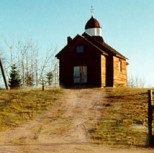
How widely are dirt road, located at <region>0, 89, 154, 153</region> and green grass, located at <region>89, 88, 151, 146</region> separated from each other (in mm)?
613

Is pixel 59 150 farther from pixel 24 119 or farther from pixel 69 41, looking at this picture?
pixel 69 41

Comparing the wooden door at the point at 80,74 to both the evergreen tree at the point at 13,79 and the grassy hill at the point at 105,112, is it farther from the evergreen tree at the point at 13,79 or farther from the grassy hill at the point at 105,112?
the evergreen tree at the point at 13,79

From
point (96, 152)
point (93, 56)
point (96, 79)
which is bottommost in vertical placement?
point (96, 152)

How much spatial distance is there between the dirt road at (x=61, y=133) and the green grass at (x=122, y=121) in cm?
61

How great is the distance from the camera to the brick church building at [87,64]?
42031 millimetres

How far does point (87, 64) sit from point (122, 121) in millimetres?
21206

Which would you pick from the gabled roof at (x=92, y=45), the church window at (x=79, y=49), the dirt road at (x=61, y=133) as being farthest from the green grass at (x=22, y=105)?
the gabled roof at (x=92, y=45)

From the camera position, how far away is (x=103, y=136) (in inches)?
727

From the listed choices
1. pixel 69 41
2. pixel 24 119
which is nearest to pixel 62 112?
pixel 24 119

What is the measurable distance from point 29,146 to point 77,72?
27.7 m

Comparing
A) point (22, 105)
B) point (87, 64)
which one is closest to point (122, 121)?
point (22, 105)

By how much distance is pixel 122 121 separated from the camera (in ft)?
71.8

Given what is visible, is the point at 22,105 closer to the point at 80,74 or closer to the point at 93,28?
the point at 80,74

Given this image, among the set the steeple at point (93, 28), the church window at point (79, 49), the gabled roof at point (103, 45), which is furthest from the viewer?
the steeple at point (93, 28)
